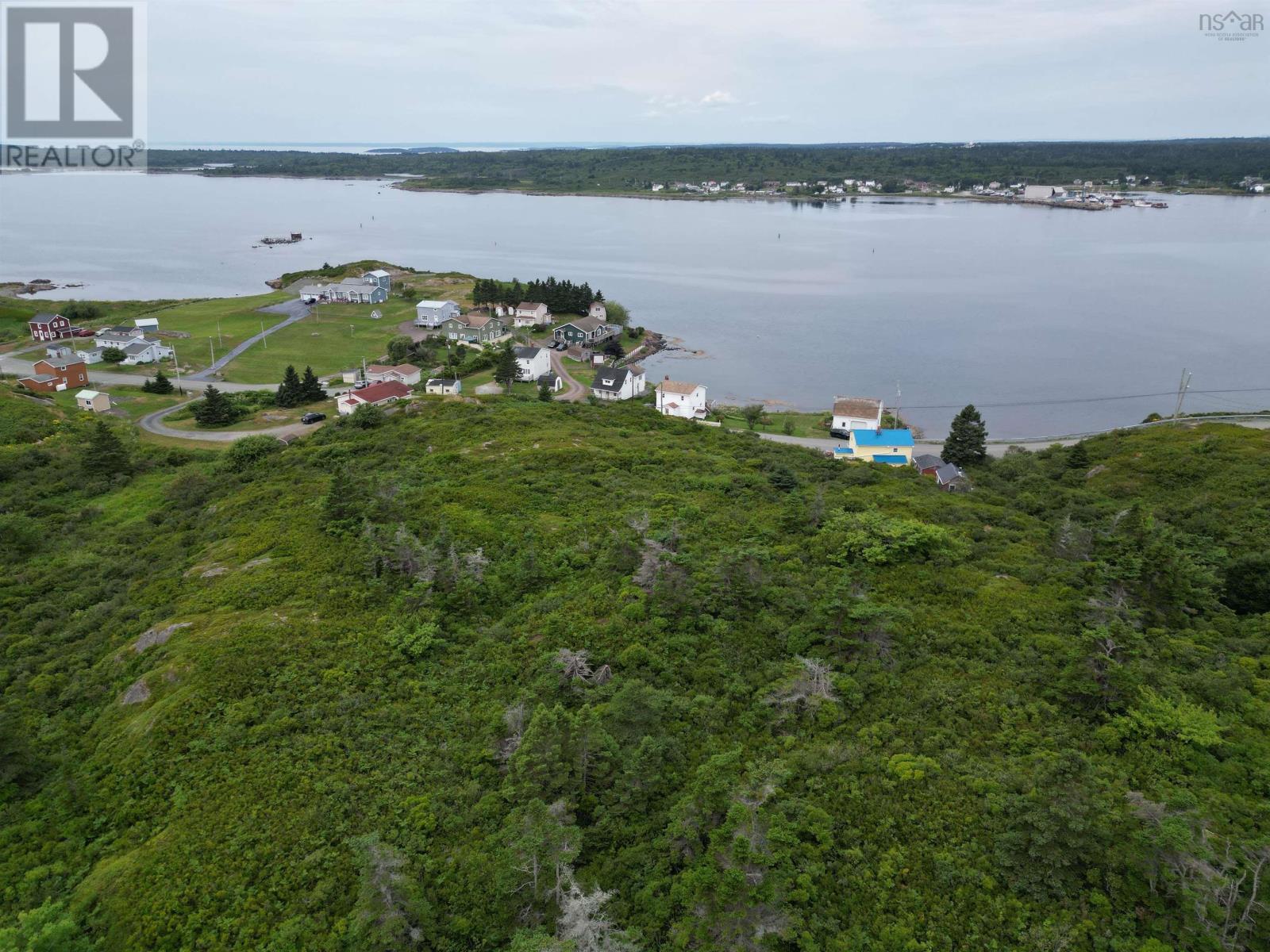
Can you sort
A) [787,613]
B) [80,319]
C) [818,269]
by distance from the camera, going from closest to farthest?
[787,613], [80,319], [818,269]

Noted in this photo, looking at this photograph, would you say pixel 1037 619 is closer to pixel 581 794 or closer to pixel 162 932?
pixel 581 794

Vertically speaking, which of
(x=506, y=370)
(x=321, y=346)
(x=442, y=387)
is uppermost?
(x=321, y=346)

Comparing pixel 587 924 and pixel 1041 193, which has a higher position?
pixel 1041 193

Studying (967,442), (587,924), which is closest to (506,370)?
(967,442)

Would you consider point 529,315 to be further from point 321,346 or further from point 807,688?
point 807,688

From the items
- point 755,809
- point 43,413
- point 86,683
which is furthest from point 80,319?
point 755,809

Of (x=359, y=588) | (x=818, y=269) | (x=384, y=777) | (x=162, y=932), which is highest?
(x=818, y=269)

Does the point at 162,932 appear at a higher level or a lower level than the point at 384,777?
lower

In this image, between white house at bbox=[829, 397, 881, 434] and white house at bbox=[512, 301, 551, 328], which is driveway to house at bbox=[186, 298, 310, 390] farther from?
white house at bbox=[829, 397, 881, 434]
